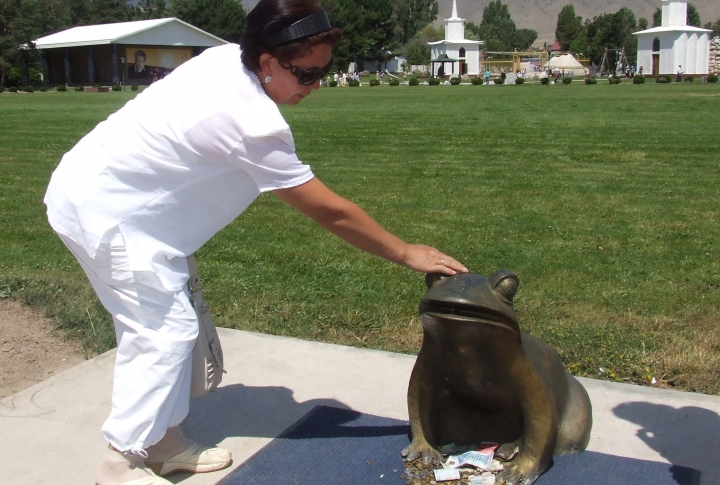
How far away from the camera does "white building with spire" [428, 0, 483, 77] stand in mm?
78562

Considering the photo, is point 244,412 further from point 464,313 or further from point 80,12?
point 80,12

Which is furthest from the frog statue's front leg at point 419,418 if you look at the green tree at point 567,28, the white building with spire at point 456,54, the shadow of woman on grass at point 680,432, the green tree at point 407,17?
the green tree at point 567,28

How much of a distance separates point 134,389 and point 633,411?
7.23 feet

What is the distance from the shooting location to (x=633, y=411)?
3.58 m

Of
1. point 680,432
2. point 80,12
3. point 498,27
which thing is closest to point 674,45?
point 680,432

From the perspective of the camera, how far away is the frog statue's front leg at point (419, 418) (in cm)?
296

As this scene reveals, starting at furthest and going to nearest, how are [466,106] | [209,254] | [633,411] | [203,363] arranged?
[466,106] < [209,254] < [633,411] < [203,363]

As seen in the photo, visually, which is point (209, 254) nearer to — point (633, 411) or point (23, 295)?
point (23, 295)

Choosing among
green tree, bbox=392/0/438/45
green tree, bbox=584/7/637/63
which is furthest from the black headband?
green tree, bbox=392/0/438/45

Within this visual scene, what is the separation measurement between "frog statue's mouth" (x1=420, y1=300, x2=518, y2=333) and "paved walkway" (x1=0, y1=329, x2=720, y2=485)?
1.02 m

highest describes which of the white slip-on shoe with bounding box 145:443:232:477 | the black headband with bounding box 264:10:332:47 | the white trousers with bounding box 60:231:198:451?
the black headband with bounding box 264:10:332:47

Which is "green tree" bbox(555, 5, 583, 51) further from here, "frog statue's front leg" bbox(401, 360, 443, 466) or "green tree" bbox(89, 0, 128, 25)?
"frog statue's front leg" bbox(401, 360, 443, 466)

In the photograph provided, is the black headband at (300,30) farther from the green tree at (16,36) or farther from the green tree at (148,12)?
the green tree at (148,12)

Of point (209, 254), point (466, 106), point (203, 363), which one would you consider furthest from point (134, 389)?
point (466, 106)
